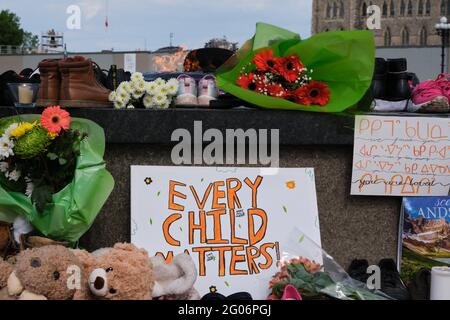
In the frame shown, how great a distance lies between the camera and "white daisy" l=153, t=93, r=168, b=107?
9.89ft

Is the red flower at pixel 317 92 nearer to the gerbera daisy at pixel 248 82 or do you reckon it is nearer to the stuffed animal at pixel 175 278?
the gerbera daisy at pixel 248 82

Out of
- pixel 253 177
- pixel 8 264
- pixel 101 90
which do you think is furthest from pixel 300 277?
pixel 101 90

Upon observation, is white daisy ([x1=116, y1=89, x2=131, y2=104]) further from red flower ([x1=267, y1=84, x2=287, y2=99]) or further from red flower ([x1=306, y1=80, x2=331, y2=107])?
red flower ([x1=306, y1=80, x2=331, y2=107])

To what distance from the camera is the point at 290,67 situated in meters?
2.99

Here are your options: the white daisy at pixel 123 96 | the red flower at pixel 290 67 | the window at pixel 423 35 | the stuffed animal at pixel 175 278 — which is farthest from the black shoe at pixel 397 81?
the window at pixel 423 35

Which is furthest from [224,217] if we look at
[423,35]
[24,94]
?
[423,35]

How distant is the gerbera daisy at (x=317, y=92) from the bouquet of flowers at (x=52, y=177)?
40.7 inches

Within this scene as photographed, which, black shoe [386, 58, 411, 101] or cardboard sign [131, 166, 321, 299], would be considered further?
black shoe [386, 58, 411, 101]

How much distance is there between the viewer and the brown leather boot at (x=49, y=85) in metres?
2.93

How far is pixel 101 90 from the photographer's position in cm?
302

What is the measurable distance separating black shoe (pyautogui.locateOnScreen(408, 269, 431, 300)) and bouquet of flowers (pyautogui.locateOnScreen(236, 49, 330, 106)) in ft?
2.98

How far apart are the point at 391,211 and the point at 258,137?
2.52 ft

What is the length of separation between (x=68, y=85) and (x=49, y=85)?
Answer: 10cm

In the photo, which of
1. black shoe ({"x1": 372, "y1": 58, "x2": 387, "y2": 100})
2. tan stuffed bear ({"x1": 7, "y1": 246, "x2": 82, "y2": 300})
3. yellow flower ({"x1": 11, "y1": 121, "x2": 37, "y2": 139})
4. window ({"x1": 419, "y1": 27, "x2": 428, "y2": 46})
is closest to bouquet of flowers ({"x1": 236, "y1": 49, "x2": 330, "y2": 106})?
black shoe ({"x1": 372, "y1": 58, "x2": 387, "y2": 100})
